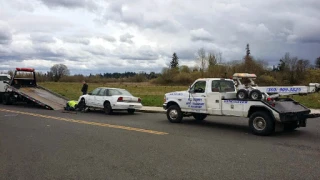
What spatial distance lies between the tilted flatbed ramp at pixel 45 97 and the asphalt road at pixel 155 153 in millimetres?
8852

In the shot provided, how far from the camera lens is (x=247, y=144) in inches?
358

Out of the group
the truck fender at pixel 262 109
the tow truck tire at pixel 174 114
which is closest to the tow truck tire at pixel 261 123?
the truck fender at pixel 262 109

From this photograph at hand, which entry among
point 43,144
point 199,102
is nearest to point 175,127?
point 199,102

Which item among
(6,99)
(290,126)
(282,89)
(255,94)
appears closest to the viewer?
(255,94)

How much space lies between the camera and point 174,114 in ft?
45.5

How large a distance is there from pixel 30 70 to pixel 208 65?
2937 inches

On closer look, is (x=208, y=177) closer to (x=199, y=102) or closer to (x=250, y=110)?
(x=250, y=110)

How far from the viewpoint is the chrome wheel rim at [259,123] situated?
10.7 meters

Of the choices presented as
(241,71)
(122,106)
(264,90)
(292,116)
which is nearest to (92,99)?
(122,106)

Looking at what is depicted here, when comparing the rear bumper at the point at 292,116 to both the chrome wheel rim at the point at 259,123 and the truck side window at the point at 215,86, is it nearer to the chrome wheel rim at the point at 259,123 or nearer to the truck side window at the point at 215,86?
the chrome wheel rim at the point at 259,123

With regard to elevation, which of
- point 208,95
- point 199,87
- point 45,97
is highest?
point 199,87

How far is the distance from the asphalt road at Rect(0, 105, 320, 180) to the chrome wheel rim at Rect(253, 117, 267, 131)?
0.43 meters

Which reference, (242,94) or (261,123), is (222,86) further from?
(261,123)

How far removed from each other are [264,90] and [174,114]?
3969mm
